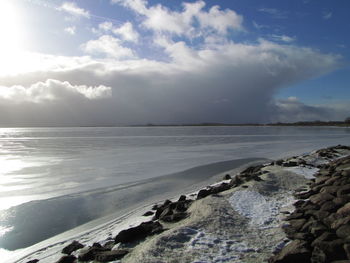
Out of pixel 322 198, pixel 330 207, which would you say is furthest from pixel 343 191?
pixel 330 207

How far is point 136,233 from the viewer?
17.3 feet

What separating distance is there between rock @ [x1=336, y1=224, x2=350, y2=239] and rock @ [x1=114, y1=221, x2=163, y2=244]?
2999mm

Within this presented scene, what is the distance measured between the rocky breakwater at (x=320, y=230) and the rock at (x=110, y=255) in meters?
2.26

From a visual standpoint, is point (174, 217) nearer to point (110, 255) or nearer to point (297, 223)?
point (110, 255)

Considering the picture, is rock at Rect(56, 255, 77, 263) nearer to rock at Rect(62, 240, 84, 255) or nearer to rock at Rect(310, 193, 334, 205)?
rock at Rect(62, 240, 84, 255)

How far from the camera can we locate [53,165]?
1571 cm

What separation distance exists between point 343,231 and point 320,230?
0.31 metres

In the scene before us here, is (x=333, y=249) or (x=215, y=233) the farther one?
(x=215, y=233)

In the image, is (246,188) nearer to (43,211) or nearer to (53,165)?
(43,211)

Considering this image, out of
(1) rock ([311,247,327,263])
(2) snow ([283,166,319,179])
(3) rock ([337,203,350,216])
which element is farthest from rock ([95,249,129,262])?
(2) snow ([283,166,319,179])

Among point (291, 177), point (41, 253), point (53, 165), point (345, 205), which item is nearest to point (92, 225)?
point (41, 253)

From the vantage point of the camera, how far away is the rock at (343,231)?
4.22m

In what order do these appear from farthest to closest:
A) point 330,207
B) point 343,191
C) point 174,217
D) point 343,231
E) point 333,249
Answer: point 343,191, point 174,217, point 330,207, point 343,231, point 333,249

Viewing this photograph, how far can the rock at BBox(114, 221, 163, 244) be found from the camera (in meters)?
5.16
